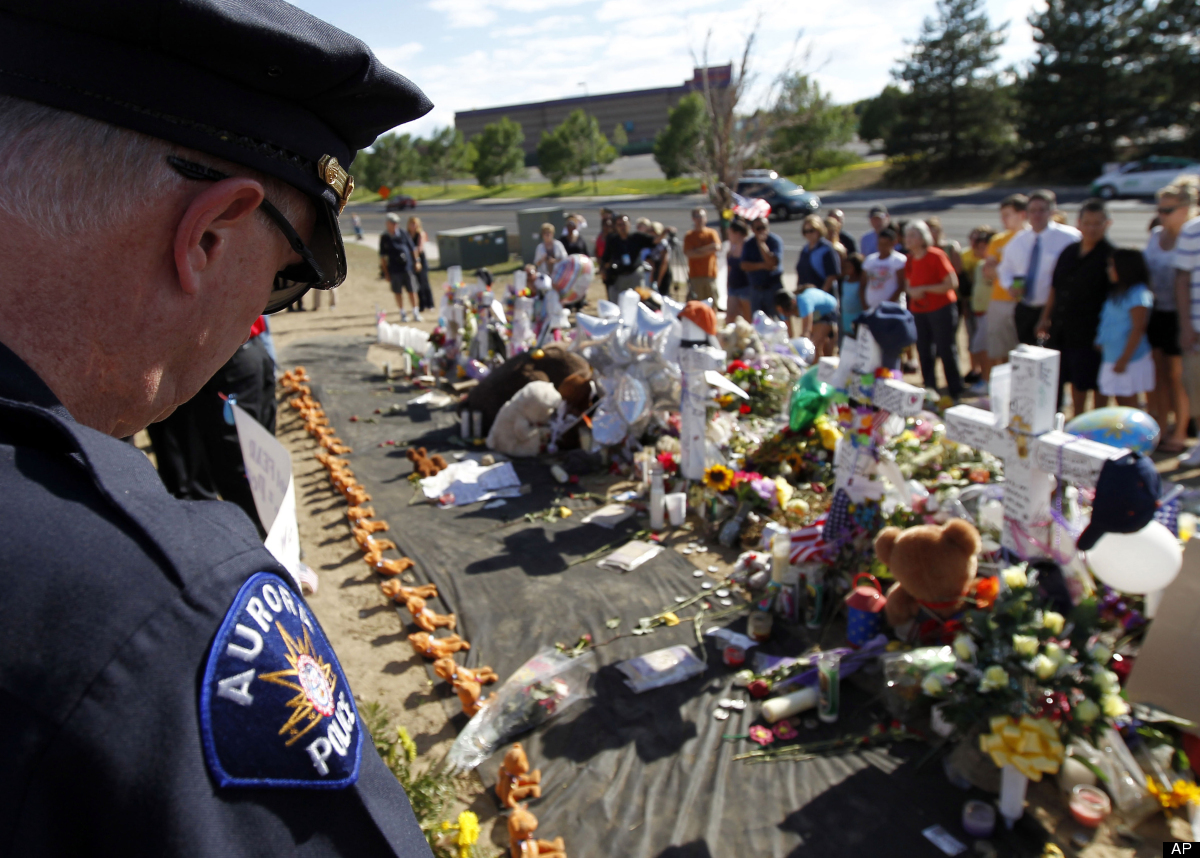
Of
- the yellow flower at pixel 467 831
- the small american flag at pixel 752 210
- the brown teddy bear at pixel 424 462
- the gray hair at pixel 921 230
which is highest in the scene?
the small american flag at pixel 752 210

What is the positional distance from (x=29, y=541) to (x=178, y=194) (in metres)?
0.32

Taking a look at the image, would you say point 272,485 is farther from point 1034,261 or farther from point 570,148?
point 570,148

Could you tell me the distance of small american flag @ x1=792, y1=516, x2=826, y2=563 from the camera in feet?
13.3

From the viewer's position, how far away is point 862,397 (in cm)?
410

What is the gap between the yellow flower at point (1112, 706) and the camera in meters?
2.67

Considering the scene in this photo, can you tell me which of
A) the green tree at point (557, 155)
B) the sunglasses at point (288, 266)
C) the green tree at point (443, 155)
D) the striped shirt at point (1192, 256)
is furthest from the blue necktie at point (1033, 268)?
the green tree at point (443, 155)

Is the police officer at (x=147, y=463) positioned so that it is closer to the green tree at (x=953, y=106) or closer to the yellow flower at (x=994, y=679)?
the yellow flower at (x=994, y=679)

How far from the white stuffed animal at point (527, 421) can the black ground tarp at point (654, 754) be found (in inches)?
61.6

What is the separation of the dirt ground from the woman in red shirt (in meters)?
4.89

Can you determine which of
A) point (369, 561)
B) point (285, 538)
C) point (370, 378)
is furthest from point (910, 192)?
point (285, 538)

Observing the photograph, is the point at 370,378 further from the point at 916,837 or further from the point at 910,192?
the point at 910,192

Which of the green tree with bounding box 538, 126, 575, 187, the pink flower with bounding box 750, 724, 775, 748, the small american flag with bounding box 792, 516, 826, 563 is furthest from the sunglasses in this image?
the green tree with bounding box 538, 126, 575, 187

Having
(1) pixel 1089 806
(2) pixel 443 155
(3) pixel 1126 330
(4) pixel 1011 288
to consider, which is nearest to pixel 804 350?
(4) pixel 1011 288

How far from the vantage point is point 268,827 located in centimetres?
58
